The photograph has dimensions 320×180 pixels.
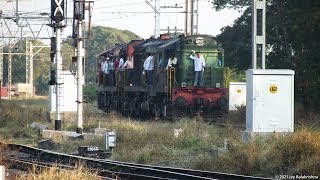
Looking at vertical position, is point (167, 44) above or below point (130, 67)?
above

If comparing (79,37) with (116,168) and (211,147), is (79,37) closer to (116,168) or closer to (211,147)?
(211,147)

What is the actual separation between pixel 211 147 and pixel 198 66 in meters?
10.9

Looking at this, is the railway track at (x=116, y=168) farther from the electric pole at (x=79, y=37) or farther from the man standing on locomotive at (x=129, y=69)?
the man standing on locomotive at (x=129, y=69)

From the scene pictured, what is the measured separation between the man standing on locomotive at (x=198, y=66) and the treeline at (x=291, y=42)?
3.74 m

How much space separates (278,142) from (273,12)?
19.1m

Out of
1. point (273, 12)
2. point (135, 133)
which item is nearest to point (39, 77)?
point (273, 12)

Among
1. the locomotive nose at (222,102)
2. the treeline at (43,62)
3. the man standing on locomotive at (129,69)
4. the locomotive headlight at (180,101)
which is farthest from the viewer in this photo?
the treeline at (43,62)

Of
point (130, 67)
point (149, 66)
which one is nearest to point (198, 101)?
point (149, 66)

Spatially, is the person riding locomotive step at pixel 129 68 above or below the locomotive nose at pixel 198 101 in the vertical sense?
above

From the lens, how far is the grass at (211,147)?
50.1 ft

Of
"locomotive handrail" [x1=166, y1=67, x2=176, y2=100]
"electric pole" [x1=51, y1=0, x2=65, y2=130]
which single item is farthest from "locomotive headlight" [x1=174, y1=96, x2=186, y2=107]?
"electric pole" [x1=51, y1=0, x2=65, y2=130]

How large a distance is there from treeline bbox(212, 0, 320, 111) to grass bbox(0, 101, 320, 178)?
126 centimetres

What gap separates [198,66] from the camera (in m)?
30.2

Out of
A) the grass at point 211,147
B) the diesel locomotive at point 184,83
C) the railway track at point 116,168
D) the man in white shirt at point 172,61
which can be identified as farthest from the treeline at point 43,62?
the railway track at point 116,168
